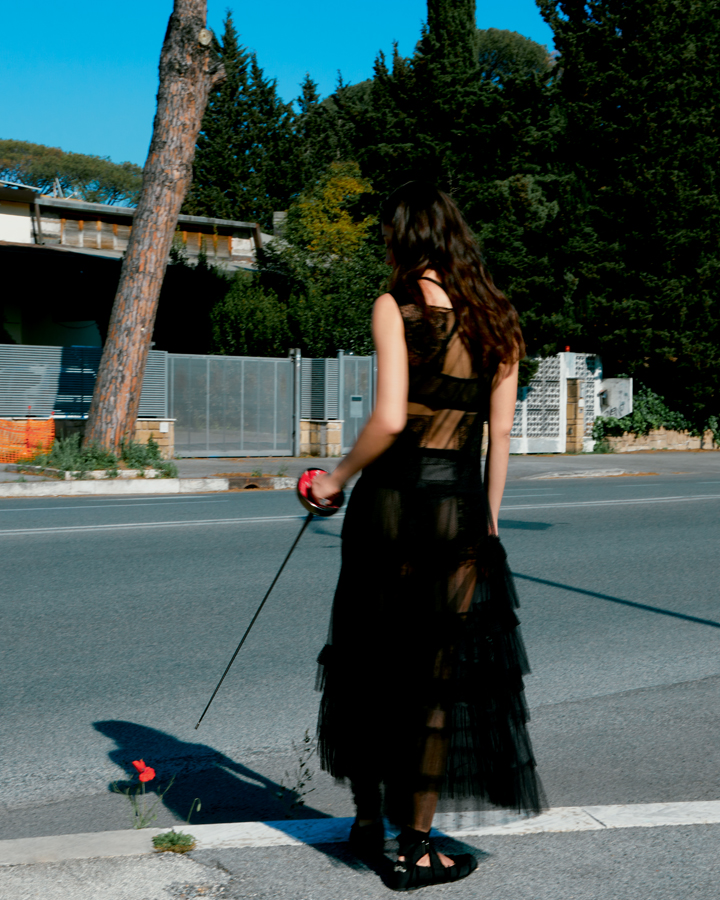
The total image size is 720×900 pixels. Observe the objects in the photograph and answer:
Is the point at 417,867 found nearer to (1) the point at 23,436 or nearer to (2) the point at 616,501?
(2) the point at 616,501

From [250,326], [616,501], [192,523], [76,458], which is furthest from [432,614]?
[250,326]

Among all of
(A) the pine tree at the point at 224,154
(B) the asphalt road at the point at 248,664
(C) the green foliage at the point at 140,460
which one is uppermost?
(A) the pine tree at the point at 224,154

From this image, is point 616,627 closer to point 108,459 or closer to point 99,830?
point 99,830

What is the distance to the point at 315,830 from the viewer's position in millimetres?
2912

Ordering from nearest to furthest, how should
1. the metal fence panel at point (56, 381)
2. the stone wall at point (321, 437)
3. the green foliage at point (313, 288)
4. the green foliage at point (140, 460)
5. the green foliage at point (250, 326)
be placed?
1. the green foliage at point (140, 460)
2. the metal fence panel at point (56, 381)
3. the stone wall at point (321, 437)
4. the green foliage at point (313, 288)
5. the green foliage at point (250, 326)

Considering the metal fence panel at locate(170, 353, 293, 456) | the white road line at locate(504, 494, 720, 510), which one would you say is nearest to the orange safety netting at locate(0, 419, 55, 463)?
the metal fence panel at locate(170, 353, 293, 456)

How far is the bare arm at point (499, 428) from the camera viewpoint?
271cm

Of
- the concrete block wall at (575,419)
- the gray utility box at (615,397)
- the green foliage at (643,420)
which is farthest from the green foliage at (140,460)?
the gray utility box at (615,397)

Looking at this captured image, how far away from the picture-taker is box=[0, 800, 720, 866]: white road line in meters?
2.70

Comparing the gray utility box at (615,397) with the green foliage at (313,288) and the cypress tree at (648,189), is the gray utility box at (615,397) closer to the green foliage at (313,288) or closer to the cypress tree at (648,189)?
the cypress tree at (648,189)

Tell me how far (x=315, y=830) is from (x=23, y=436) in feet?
53.3

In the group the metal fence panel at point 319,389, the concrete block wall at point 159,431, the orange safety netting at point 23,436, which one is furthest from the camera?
the metal fence panel at point 319,389

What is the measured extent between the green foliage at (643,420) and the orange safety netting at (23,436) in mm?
14676

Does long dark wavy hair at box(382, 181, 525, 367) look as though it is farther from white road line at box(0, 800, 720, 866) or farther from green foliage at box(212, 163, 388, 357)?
green foliage at box(212, 163, 388, 357)
